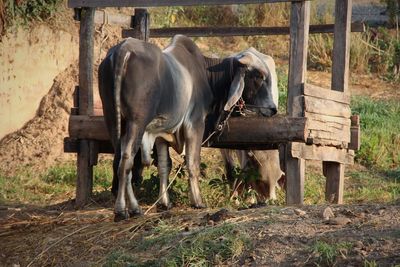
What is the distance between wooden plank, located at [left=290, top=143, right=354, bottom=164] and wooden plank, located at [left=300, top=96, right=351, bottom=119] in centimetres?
35

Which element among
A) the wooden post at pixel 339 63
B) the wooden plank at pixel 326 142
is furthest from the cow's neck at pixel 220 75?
the wooden plank at pixel 326 142

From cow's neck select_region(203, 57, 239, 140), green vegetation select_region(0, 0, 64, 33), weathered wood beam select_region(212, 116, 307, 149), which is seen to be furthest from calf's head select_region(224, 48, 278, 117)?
green vegetation select_region(0, 0, 64, 33)

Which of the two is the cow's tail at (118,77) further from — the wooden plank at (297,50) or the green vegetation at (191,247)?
the wooden plank at (297,50)

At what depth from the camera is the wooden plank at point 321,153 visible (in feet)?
32.3

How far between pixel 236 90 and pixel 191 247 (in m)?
3.30

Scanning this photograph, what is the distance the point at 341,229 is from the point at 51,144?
7.66 metres

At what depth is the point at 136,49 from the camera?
8938mm

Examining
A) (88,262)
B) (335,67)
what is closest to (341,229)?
(88,262)

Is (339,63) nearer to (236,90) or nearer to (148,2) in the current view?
(236,90)

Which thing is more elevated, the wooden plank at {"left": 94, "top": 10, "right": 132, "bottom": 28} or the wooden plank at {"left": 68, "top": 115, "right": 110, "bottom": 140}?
the wooden plank at {"left": 94, "top": 10, "right": 132, "bottom": 28}

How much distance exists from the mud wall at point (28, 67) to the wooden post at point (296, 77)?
5889mm

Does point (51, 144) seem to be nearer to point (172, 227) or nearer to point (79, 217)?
point (79, 217)

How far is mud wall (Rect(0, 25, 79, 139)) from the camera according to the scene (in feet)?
47.7

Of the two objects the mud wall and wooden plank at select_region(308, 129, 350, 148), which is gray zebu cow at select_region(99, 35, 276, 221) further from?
the mud wall
